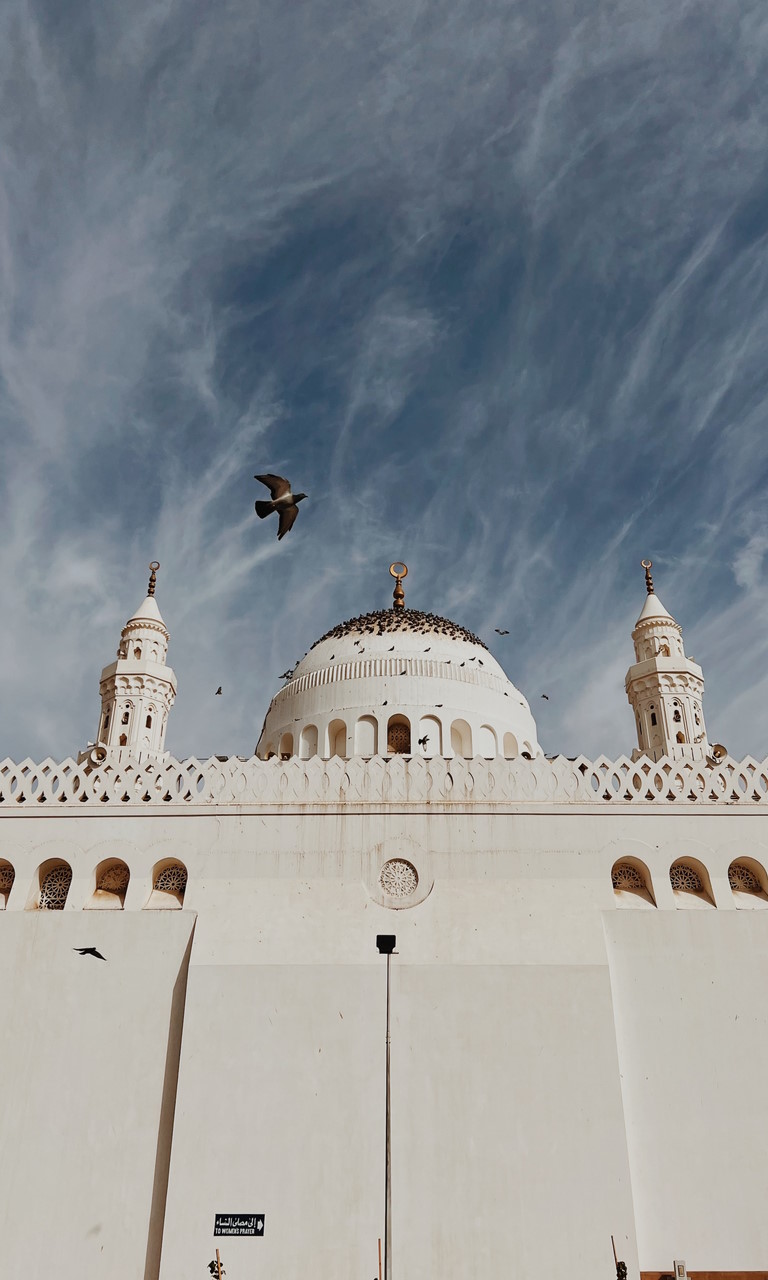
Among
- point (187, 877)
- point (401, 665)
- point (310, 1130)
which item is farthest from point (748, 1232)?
point (401, 665)

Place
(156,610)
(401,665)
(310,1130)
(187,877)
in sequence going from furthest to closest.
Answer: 1. (156,610)
2. (401,665)
3. (187,877)
4. (310,1130)

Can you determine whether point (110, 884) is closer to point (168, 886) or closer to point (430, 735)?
point (168, 886)

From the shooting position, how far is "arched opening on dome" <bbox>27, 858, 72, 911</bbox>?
15.6 meters

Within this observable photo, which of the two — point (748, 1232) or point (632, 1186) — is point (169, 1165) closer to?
point (632, 1186)

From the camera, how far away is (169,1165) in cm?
1330

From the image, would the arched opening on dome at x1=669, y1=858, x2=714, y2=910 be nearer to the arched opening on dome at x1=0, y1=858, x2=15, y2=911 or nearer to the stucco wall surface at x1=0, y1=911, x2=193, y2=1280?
the stucco wall surface at x1=0, y1=911, x2=193, y2=1280

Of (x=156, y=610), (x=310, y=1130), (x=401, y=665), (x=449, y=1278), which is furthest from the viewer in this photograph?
(x=156, y=610)

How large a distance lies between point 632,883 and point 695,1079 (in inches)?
124

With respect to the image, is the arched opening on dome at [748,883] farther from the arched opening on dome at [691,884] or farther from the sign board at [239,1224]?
the sign board at [239,1224]

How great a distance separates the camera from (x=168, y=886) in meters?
15.6

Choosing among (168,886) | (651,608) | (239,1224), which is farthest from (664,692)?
(239,1224)

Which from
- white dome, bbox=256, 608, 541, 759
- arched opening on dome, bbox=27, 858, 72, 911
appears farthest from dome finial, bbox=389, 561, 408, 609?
arched opening on dome, bbox=27, 858, 72, 911

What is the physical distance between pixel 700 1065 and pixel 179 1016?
8.26m

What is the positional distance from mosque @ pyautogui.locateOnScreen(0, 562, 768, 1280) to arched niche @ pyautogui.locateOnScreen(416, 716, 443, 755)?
5.40 meters
